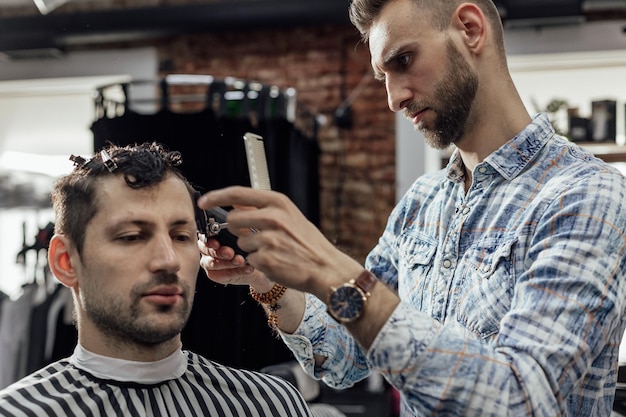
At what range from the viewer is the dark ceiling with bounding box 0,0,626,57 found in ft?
15.6

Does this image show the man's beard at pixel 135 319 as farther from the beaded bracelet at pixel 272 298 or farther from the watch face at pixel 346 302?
the watch face at pixel 346 302

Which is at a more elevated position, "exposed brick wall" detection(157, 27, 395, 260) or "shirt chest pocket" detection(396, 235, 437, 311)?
"exposed brick wall" detection(157, 27, 395, 260)

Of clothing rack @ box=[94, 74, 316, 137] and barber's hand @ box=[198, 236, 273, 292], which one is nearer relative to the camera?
barber's hand @ box=[198, 236, 273, 292]

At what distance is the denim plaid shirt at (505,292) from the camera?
1.15 meters

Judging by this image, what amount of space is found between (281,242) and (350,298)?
5.2 inches

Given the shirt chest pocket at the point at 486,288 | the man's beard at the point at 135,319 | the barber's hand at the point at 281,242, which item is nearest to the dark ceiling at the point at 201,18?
the man's beard at the point at 135,319

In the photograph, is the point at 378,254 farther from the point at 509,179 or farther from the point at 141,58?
the point at 141,58

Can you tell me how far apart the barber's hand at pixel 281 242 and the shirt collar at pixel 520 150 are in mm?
536

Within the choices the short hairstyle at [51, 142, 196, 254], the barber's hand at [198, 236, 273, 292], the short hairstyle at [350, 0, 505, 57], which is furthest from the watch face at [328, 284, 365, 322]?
the short hairstyle at [51, 142, 196, 254]

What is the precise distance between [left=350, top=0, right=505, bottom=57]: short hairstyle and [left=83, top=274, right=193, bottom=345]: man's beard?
74 cm

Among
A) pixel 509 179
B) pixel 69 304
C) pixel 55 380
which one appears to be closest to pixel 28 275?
pixel 69 304

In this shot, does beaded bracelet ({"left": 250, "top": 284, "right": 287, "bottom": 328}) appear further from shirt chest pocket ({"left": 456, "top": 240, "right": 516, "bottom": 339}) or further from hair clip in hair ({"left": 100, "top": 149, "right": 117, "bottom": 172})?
hair clip in hair ({"left": 100, "top": 149, "right": 117, "bottom": 172})

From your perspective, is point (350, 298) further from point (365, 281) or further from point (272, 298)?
point (272, 298)

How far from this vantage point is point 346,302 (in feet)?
3.73
